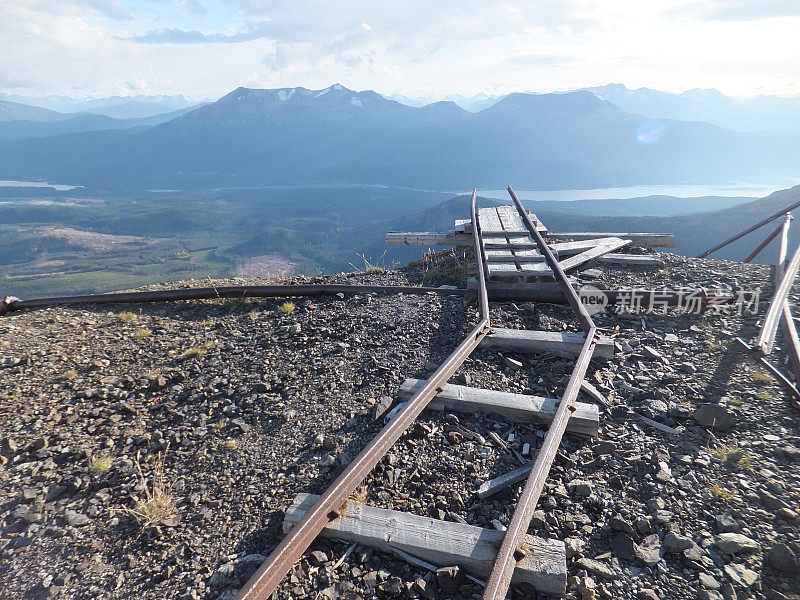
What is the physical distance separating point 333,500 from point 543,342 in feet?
9.44

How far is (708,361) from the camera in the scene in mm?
4539

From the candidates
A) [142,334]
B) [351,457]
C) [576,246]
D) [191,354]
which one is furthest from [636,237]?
[142,334]

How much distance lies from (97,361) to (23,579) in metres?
2.76

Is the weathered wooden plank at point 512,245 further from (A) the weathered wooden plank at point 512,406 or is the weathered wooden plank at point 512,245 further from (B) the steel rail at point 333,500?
(A) the weathered wooden plank at point 512,406

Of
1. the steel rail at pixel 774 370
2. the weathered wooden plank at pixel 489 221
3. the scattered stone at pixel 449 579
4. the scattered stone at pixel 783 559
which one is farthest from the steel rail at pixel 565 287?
the scattered stone at pixel 449 579

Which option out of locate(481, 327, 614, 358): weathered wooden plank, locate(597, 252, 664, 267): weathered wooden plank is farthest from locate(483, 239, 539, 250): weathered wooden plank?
locate(481, 327, 614, 358): weathered wooden plank

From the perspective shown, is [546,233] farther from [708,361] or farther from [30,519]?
[30,519]

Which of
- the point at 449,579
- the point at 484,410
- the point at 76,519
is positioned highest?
the point at 484,410

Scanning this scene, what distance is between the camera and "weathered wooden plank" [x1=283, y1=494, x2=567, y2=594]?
7.48 ft

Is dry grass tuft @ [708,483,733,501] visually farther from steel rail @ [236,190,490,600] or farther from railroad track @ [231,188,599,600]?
steel rail @ [236,190,490,600]

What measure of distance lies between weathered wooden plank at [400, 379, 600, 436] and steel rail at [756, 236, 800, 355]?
2500 millimetres

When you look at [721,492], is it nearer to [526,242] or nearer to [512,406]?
[512,406]

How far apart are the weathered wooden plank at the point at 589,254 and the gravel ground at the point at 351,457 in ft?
6.19

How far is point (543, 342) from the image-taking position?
464cm
